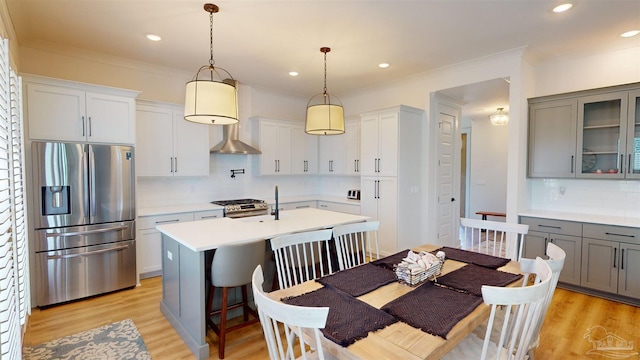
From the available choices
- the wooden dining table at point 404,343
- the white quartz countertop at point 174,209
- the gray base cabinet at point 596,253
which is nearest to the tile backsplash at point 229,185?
the white quartz countertop at point 174,209

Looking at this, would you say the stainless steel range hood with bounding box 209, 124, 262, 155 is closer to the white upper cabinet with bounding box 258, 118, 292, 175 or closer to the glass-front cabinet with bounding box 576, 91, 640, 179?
the white upper cabinet with bounding box 258, 118, 292, 175

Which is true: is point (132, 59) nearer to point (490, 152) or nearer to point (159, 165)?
point (159, 165)

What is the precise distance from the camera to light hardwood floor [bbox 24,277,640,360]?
238 cm

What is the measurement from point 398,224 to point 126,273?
347 cm

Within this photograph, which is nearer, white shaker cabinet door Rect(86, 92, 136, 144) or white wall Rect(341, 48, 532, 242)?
white shaker cabinet door Rect(86, 92, 136, 144)

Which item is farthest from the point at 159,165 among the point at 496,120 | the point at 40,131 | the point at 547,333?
the point at 496,120

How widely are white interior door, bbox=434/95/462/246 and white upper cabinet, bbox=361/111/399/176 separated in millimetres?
756

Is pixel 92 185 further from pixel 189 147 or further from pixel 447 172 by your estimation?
pixel 447 172

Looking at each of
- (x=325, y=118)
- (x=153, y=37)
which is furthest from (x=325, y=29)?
(x=153, y=37)

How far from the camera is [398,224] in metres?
4.41

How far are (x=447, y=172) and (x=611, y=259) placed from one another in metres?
2.19

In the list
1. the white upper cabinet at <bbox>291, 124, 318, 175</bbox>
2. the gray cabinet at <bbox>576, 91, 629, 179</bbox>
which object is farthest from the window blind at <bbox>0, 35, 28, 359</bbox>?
the gray cabinet at <bbox>576, 91, 629, 179</bbox>

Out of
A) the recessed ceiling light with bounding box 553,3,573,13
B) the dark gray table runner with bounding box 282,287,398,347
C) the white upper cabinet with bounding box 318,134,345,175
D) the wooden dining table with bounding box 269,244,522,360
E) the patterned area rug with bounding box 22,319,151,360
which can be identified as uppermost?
the recessed ceiling light with bounding box 553,3,573,13

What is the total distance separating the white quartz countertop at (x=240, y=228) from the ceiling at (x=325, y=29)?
1.92 metres
